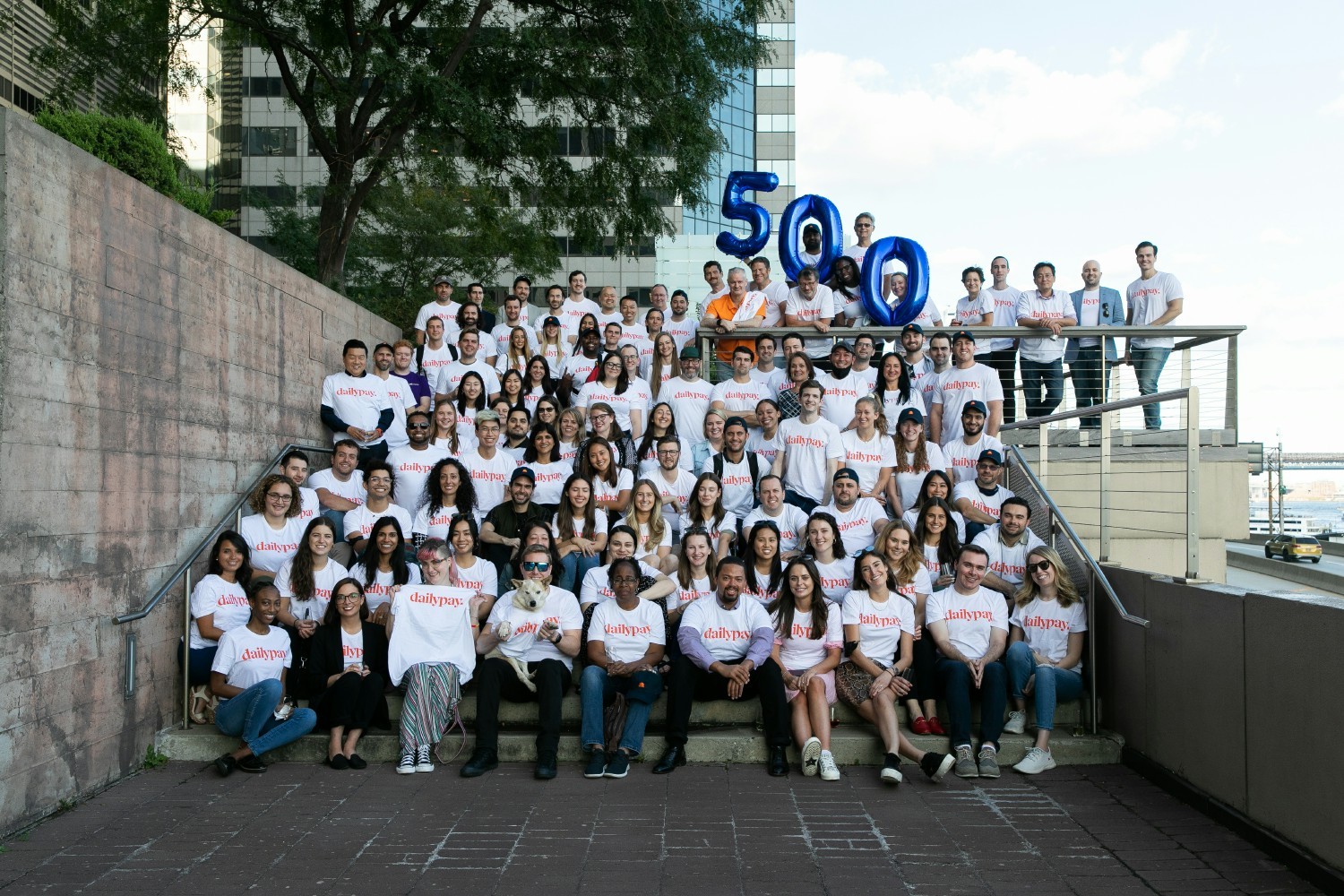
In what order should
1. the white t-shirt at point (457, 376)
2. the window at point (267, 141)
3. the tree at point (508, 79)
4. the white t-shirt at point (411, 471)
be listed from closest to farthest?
the white t-shirt at point (411, 471) → the white t-shirt at point (457, 376) → the tree at point (508, 79) → the window at point (267, 141)

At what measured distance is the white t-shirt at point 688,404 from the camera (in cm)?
1041

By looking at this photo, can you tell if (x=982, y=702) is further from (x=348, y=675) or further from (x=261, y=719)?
(x=261, y=719)

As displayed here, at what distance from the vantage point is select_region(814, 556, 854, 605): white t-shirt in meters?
7.64

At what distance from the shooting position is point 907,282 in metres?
11.9

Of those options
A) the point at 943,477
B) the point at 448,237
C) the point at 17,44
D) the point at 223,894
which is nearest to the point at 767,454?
the point at 943,477

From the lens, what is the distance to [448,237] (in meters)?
32.0

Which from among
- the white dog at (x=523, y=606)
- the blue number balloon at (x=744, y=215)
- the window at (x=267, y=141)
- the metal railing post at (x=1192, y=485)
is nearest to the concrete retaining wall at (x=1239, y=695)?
the metal railing post at (x=1192, y=485)

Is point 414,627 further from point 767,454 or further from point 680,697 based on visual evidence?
point 767,454

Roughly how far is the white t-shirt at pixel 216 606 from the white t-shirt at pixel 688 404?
4.39 m

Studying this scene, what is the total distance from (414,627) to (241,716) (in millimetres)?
1143

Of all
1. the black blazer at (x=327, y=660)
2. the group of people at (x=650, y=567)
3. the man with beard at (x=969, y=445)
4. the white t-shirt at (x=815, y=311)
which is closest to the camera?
the group of people at (x=650, y=567)

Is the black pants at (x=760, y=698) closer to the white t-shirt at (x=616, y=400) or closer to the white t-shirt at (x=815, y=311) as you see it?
the white t-shirt at (x=616, y=400)

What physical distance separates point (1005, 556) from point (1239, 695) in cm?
246

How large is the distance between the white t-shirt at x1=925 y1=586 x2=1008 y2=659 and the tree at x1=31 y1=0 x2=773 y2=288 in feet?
30.5
